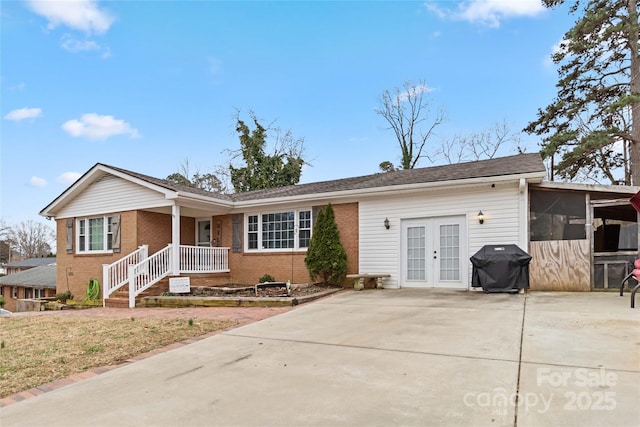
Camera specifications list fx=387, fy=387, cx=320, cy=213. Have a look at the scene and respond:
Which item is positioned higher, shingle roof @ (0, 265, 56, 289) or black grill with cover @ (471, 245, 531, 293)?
black grill with cover @ (471, 245, 531, 293)

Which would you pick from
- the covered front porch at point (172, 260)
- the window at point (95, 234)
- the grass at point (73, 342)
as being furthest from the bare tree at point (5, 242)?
the grass at point (73, 342)

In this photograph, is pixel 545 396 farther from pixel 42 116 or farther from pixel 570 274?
pixel 42 116

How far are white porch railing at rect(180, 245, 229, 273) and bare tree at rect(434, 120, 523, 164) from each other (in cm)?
1907

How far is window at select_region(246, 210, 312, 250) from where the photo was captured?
41.5ft

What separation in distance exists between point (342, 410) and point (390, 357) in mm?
1461

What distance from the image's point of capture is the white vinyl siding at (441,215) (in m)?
9.64

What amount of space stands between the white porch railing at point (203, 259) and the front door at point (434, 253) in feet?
21.3

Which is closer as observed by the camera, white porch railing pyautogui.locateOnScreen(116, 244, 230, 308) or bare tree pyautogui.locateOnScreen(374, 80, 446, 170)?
white porch railing pyautogui.locateOnScreen(116, 244, 230, 308)

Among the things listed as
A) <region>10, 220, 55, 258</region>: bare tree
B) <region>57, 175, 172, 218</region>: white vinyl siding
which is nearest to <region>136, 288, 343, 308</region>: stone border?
<region>57, 175, 172, 218</region>: white vinyl siding

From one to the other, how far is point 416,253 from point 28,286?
22.5 m

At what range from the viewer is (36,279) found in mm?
22672

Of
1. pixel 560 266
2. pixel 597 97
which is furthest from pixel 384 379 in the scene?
pixel 597 97

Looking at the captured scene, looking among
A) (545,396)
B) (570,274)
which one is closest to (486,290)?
(570,274)

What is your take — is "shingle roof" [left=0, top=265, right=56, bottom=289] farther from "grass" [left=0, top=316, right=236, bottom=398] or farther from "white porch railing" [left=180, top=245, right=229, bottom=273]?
"grass" [left=0, top=316, right=236, bottom=398]
